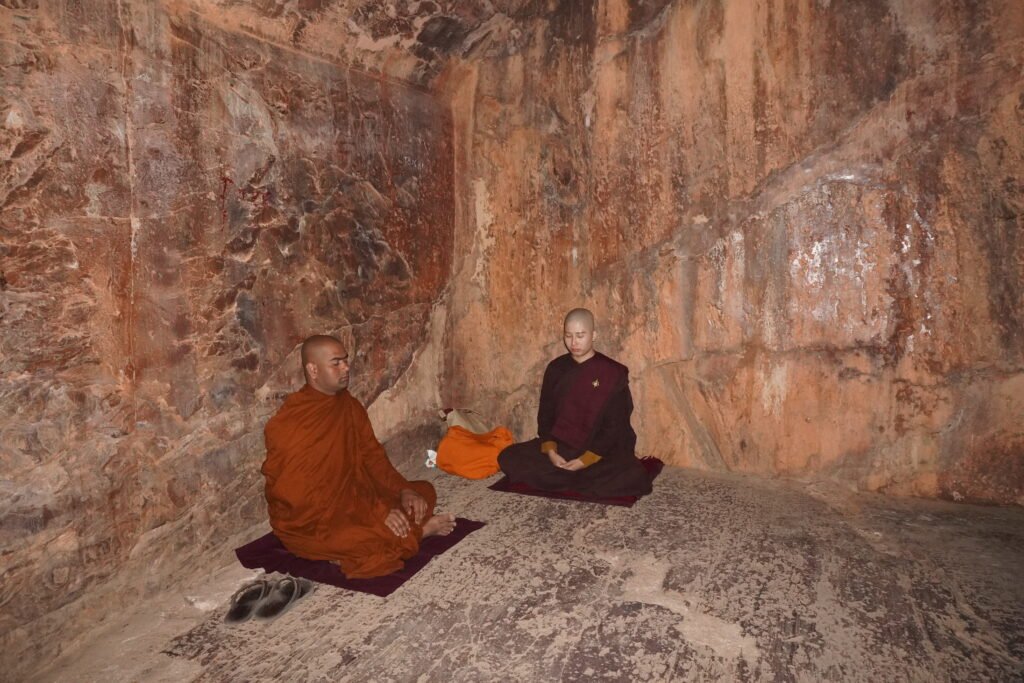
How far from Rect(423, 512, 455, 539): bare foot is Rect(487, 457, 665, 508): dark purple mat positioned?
0.78 meters

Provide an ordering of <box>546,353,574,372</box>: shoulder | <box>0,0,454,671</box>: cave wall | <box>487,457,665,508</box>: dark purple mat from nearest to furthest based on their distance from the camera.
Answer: <box>0,0,454,671</box>: cave wall, <box>487,457,665,508</box>: dark purple mat, <box>546,353,574,372</box>: shoulder

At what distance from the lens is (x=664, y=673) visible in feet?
7.43

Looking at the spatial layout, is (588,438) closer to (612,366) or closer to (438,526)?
(612,366)

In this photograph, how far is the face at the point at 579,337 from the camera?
14.0ft

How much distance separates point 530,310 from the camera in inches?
196

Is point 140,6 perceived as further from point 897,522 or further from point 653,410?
point 897,522

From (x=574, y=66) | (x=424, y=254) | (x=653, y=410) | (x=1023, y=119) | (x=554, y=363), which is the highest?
(x=574, y=66)

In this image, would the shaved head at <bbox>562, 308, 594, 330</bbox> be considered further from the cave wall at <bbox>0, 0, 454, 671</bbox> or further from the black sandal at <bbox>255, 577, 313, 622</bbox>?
the black sandal at <bbox>255, 577, 313, 622</bbox>

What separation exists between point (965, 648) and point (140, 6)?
14.2 ft

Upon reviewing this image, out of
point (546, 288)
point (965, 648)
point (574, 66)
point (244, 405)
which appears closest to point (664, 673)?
point (965, 648)

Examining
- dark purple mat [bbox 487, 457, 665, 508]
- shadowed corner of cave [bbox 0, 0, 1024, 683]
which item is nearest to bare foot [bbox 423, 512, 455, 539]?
shadowed corner of cave [bbox 0, 0, 1024, 683]

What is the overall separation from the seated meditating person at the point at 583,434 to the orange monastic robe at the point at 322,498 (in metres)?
1.14

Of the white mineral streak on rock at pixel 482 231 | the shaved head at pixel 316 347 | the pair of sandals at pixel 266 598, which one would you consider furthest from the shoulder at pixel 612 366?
the pair of sandals at pixel 266 598

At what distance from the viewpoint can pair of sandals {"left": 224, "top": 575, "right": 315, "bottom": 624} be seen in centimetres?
273
